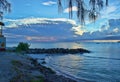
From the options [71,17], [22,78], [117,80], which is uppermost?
[71,17]

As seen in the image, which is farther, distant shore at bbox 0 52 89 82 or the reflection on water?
the reflection on water

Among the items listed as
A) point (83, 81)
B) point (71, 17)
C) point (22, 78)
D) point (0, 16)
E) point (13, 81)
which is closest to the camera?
point (71, 17)

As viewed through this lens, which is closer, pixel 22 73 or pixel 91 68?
pixel 22 73

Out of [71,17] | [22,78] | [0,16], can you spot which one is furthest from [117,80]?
[71,17]

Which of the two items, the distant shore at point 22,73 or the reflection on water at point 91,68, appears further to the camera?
the reflection on water at point 91,68

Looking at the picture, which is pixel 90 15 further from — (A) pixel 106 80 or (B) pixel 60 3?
(A) pixel 106 80

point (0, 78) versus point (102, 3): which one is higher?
point (102, 3)

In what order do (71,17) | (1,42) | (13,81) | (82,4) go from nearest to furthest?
(71,17) → (82,4) → (13,81) → (1,42)

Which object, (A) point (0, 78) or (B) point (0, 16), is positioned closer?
(B) point (0, 16)

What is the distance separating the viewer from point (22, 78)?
15.1 metres

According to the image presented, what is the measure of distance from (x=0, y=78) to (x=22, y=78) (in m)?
1.25

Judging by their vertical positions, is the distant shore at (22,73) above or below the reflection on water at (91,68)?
above

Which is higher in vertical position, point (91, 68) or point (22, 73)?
point (22, 73)

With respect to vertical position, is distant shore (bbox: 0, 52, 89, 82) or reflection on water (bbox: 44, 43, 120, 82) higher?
distant shore (bbox: 0, 52, 89, 82)
